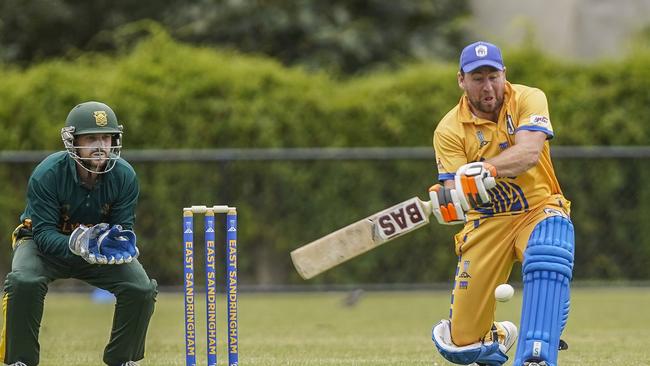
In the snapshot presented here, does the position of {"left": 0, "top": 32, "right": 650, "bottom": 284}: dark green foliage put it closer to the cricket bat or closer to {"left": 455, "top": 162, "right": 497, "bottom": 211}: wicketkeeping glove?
the cricket bat

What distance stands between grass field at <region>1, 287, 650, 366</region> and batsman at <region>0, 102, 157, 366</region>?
3.17ft

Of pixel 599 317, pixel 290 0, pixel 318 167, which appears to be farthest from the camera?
pixel 290 0

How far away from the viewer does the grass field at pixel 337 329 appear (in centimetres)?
692

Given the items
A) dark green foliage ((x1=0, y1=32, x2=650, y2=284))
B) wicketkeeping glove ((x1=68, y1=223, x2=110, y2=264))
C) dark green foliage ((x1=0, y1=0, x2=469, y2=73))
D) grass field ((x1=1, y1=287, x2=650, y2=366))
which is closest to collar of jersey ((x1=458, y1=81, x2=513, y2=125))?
grass field ((x1=1, y1=287, x2=650, y2=366))

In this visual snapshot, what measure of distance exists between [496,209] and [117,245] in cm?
180

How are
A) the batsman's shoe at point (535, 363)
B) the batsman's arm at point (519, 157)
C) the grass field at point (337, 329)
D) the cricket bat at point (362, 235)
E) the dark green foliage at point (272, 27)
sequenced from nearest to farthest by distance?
the batsman's shoe at point (535, 363) < the batsman's arm at point (519, 157) < the cricket bat at point (362, 235) < the grass field at point (337, 329) < the dark green foliage at point (272, 27)

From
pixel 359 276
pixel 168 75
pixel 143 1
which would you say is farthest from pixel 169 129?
pixel 143 1

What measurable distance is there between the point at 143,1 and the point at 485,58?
10.6 m

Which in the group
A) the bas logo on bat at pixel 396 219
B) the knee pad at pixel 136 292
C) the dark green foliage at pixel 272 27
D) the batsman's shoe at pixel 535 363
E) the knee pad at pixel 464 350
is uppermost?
the dark green foliage at pixel 272 27

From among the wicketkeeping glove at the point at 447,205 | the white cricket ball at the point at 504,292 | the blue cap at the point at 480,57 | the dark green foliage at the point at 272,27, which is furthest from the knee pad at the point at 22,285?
the dark green foliage at the point at 272,27

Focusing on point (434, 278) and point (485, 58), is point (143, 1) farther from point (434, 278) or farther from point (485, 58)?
point (485, 58)

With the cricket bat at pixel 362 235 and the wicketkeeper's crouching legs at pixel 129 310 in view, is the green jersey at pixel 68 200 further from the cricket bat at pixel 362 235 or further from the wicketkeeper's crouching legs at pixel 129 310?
the cricket bat at pixel 362 235

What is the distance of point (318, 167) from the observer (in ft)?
37.0

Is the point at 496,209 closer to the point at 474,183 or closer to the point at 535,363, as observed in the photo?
the point at 474,183
